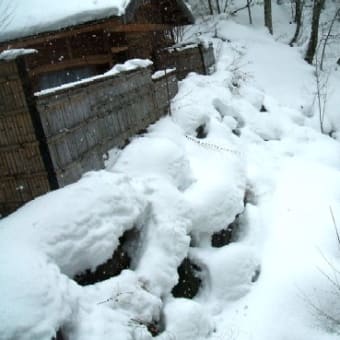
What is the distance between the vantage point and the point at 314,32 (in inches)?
730

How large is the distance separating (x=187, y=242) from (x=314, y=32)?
1558 cm

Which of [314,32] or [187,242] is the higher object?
[314,32]

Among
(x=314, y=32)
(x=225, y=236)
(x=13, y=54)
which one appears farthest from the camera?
(x=314, y=32)

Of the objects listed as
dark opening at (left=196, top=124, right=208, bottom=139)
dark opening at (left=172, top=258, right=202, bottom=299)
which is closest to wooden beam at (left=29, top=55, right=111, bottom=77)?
dark opening at (left=196, top=124, right=208, bottom=139)

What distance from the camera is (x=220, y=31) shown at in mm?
22266

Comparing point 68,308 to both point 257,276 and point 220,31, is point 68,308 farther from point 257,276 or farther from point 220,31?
point 220,31

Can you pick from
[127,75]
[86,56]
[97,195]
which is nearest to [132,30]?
[86,56]

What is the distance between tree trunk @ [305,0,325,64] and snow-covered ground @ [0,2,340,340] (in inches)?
372

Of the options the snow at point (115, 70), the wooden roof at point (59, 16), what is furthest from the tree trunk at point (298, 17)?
the snow at point (115, 70)

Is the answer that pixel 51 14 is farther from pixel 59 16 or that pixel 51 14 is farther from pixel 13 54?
pixel 13 54

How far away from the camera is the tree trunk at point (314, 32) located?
17797mm

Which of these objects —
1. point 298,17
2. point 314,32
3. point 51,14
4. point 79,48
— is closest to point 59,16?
point 51,14

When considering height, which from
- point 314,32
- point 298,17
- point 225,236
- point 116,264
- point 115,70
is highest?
point 115,70

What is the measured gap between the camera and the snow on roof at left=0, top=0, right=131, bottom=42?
33.3 ft
